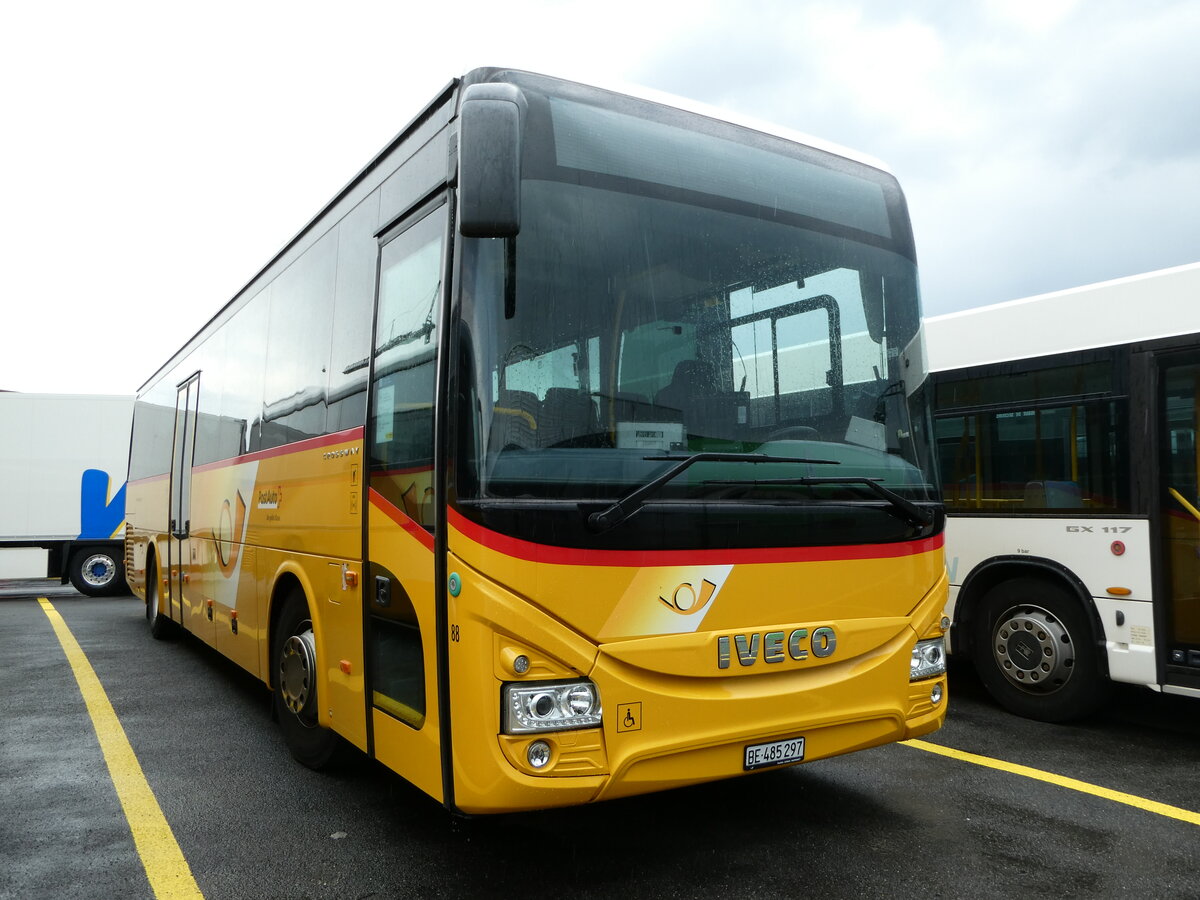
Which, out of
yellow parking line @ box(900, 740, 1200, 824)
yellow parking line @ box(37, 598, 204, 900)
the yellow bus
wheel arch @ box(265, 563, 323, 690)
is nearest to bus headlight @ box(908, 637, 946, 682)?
the yellow bus

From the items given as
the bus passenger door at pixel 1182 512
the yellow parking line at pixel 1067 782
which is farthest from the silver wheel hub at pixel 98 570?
the bus passenger door at pixel 1182 512

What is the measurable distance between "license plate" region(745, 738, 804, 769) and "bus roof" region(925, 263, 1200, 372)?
12.8 ft

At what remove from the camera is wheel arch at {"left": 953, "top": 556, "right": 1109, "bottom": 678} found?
238 inches

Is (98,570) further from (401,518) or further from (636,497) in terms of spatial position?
(636,497)

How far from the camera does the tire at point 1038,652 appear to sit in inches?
243

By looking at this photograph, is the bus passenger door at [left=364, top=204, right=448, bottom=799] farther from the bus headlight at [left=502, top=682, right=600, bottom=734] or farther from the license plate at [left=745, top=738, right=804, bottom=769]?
the license plate at [left=745, top=738, right=804, bottom=769]

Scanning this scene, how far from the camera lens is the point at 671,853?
13.1 feet

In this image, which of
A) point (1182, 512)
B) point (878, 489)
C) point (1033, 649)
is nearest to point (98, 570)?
point (1033, 649)

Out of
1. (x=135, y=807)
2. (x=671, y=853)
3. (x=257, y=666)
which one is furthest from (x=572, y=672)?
(x=257, y=666)

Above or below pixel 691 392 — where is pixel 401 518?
below

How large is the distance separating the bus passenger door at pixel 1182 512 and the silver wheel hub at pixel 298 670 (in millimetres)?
Result: 4906

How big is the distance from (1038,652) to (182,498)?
7.00 meters

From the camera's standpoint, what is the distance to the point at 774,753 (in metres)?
3.63

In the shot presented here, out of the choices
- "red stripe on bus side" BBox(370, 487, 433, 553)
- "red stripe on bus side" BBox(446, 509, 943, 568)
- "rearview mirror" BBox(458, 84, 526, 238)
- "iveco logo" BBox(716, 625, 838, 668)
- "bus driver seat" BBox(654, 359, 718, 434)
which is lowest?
"iveco logo" BBox(716, 625, 838, 668)
